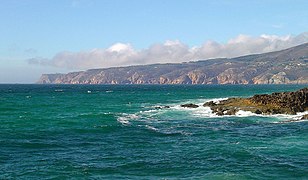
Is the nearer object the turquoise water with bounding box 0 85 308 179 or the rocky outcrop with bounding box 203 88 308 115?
the turquoise water with bounding box 0 85 308 179

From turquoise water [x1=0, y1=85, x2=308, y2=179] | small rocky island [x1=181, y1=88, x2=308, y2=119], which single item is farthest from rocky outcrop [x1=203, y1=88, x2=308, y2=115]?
turquoise water [x1=0, y1=85, x2=308, y2=179]

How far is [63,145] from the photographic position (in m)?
42.1

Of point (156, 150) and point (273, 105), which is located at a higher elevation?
point (273, 105)

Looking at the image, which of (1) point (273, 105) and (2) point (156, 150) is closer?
(2) point (156, 150)

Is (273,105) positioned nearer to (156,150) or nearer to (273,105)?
(273,105)

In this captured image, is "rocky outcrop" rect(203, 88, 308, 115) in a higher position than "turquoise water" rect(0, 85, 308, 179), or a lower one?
higher

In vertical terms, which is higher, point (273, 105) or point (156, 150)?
point (273, 105)

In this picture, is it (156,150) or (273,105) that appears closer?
(156,150)

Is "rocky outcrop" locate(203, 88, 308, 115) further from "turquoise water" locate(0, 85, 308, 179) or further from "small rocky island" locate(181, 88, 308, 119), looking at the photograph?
"turquoise water" locate(0, 85, 308, 179)

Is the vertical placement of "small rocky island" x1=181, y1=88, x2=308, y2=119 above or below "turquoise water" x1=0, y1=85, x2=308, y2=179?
above

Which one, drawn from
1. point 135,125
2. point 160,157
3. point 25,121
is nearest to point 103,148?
point 160,157

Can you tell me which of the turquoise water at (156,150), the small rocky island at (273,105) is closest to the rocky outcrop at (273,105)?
the small rocky island at (273,105)

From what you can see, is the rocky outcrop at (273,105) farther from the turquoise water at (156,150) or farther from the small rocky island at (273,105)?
the turquoise water at (156,150)

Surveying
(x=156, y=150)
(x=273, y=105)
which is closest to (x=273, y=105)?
(x=273, y=105)
